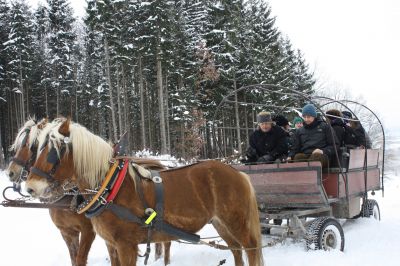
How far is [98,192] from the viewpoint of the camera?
3498 mm

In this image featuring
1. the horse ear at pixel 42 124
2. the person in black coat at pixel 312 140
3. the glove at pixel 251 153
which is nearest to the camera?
the horse ear at pixel 42 124

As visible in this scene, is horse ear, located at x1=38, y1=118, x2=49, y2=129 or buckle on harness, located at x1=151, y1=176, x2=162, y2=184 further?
horse ear, located at x1=38, y1=118, x2=49, y2=129

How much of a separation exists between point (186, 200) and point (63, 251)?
4005 mm

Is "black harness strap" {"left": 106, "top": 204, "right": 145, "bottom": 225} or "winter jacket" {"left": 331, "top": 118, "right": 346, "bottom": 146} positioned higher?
"winter jacket" {"left": 331, "top": 118, "right": 346, "bottom": 146}

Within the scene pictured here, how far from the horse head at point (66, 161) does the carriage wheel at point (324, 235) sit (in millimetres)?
3067

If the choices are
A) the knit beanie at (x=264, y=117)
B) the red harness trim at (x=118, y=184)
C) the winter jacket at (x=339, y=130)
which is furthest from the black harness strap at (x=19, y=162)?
the winter jacket at (x=339, y=130)

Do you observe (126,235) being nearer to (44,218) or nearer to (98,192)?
(98,192)

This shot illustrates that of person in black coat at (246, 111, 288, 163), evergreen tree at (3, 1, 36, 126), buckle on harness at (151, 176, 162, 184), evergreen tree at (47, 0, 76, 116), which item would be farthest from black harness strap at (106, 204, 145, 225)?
evergreen tree at (47, 0, 76, 116)

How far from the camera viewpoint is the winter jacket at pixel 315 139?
6.03m

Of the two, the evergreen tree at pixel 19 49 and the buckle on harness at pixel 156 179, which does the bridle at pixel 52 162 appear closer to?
the buckle on harness at pixel 156 179

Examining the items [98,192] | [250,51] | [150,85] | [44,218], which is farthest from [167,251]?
[150,85]

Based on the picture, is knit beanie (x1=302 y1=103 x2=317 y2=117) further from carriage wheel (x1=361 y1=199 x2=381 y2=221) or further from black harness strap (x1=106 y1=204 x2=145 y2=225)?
black harness strap (x1=106 y1=204 x2=145 y2=225)

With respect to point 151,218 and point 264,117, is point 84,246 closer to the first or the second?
point 151,218

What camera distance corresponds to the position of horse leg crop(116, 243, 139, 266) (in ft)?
11.4
